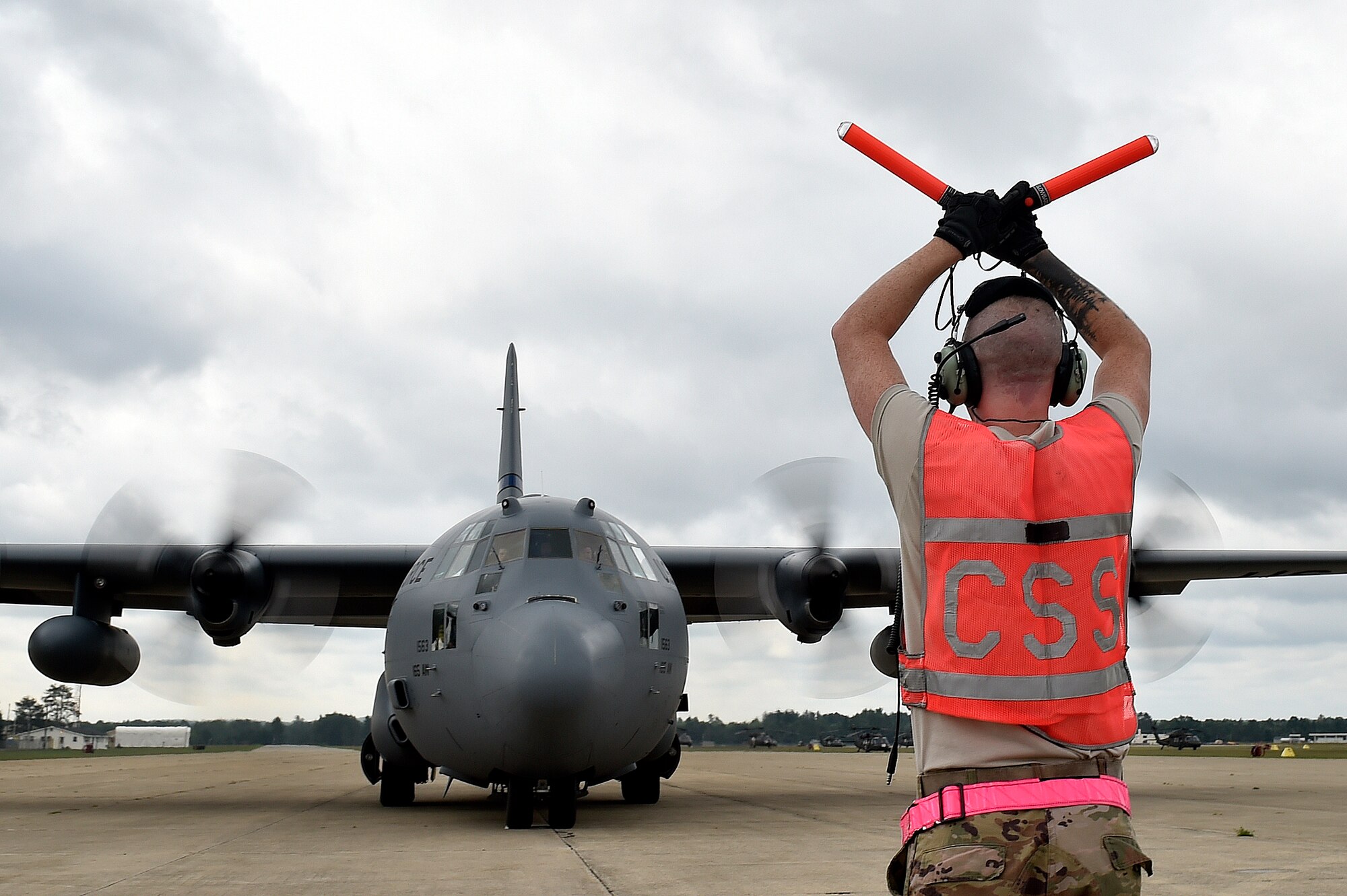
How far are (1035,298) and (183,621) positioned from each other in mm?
16620

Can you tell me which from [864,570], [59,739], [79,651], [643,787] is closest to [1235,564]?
[864,570]

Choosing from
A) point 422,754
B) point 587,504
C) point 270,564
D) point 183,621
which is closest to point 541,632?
point 587,504

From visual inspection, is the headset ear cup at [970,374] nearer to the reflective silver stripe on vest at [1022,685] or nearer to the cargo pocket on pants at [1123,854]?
the reflective silver stripe on vest at [1022,685]

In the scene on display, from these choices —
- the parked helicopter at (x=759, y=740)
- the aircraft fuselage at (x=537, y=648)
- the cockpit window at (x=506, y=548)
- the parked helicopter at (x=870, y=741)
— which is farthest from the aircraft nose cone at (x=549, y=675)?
the parked helicopter at (x=759, y=740)

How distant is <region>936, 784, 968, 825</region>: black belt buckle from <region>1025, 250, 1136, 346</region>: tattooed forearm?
1182 millimetres

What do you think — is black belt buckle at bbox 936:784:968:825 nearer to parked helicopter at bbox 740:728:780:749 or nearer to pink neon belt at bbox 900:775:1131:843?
pink neon belt at bbox 900:775:1131:843

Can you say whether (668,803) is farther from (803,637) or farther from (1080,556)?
(1080,556)

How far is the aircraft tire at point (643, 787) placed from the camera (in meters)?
15.6

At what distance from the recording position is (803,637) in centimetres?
1650

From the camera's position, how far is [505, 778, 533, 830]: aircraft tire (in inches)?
444

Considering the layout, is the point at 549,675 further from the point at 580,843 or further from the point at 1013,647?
the point at 1013,647

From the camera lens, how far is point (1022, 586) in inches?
91.9

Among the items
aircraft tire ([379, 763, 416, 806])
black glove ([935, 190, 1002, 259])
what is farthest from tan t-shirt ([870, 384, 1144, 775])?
aircraft tire ([379, 763, 416, 806])

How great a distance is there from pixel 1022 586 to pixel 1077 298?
34.9 inches
